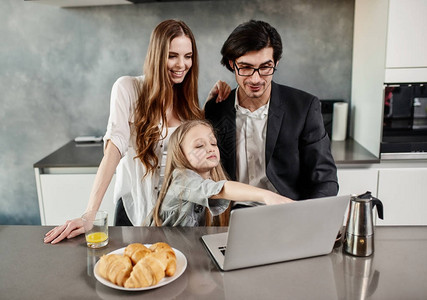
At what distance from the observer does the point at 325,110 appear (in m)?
2.99

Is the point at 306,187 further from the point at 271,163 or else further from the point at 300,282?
the point at 300,282

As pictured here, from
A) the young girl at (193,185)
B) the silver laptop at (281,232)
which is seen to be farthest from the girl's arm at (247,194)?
the silver laptop at (281,232)

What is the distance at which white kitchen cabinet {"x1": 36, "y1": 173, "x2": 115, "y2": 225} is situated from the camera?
2670 mm

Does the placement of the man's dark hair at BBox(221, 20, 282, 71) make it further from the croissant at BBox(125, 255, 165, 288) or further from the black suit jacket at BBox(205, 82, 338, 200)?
the croissant at BBox(125, 255, 165, 288)

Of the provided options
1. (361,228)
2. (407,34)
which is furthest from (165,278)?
(407,34)

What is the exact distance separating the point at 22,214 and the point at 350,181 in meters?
2.57

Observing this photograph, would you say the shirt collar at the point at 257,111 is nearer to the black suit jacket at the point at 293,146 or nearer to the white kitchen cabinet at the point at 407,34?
the black suit jacket at the point at 293,146

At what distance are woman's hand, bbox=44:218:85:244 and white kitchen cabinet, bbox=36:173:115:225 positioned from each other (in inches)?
49.1

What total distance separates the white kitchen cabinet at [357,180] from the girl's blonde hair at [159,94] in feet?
3.59

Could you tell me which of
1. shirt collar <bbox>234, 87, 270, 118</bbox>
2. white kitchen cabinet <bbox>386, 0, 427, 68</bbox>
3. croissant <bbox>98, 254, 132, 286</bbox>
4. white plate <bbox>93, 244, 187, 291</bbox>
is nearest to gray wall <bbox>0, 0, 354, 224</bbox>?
white kitchen cabinet <bbox>386, 0, 427, 68</bbox>

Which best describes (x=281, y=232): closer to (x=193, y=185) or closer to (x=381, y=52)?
(x=193, y=185)

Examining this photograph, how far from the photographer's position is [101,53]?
309 cm

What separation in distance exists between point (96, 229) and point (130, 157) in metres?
0.80

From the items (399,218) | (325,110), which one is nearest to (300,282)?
(399,218)
